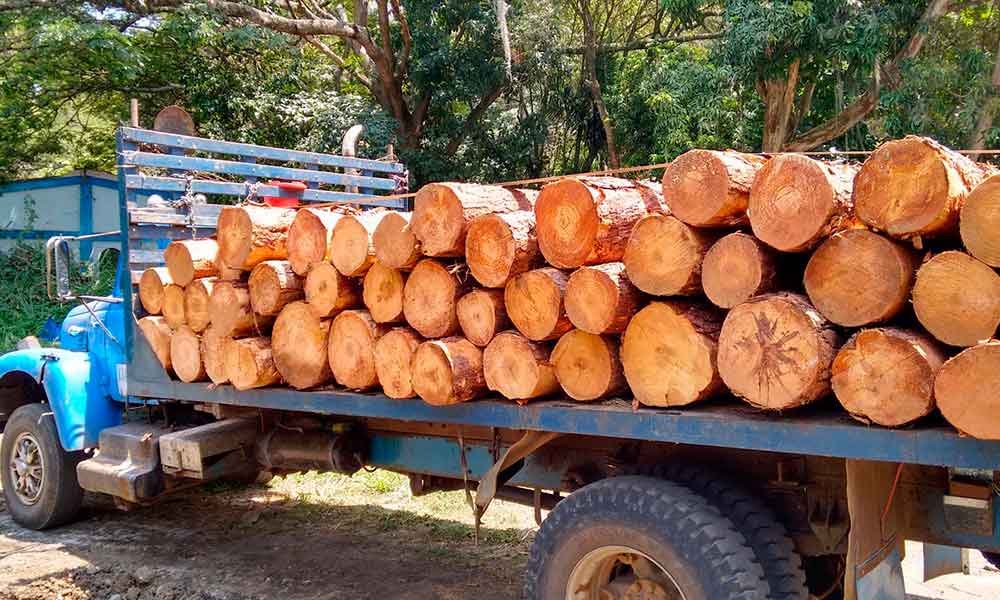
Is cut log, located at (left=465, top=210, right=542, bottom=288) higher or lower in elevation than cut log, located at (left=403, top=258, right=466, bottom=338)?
higher

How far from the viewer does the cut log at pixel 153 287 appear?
533 cm

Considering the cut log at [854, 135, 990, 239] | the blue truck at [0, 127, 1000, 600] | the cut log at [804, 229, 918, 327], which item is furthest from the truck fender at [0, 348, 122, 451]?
the cut log at [854, 135, 990, 239]

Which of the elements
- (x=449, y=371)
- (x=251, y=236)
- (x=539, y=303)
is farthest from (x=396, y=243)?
(x=251, y=236)

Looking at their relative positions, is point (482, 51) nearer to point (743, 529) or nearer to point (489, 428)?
point (489, 428)

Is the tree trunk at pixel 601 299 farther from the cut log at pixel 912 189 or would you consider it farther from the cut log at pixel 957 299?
the cut log at pixel 957 299

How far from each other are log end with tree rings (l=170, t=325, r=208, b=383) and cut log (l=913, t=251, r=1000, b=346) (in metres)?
3.87

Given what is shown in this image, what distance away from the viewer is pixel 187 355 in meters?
5.12

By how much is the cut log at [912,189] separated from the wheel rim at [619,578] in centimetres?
151

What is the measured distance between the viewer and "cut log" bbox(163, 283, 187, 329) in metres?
5.17

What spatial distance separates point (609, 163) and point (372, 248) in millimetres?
13005

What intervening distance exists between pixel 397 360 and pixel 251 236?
1.23 metres

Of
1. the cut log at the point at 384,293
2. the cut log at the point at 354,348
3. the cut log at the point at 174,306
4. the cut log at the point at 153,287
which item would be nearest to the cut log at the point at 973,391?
the cut log at the point at 384,293

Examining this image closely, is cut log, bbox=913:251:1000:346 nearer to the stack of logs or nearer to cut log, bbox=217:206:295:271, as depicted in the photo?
the stack of logs

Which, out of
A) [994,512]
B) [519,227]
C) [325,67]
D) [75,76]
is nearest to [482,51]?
[325,67]
